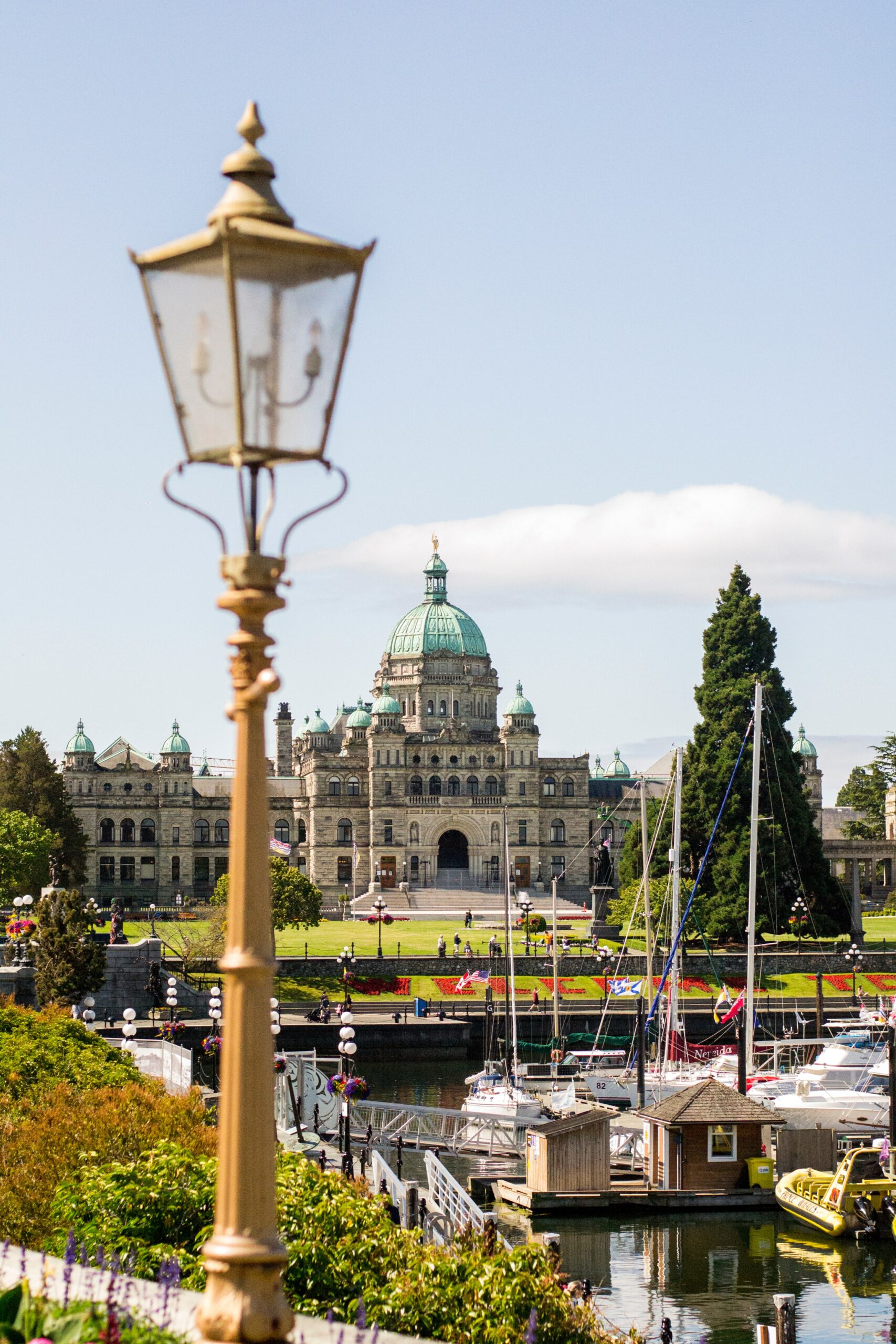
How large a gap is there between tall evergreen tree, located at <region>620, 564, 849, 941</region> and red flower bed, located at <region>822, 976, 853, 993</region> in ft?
9.43

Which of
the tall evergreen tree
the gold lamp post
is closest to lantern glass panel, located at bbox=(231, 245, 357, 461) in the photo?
the gold lamp post

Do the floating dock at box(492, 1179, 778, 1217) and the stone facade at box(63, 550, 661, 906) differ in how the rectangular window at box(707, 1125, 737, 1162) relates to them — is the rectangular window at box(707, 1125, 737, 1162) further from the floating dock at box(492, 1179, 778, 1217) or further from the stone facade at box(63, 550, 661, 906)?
the stone facade at box(63, 550, 661, 906)

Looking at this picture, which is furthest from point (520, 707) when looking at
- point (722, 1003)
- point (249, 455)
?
point (249, 455)

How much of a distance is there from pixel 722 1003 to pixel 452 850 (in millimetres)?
66510

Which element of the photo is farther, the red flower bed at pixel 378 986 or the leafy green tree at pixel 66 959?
the red flower bed at pixel 378 986

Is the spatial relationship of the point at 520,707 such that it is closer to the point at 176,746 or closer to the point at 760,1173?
the point at 176,746

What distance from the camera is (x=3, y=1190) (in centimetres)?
1916

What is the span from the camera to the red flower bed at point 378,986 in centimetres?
7738

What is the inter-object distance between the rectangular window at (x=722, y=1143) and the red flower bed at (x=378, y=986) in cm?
3733

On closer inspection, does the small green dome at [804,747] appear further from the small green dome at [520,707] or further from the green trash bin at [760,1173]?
the green trash bin at [760,1173]

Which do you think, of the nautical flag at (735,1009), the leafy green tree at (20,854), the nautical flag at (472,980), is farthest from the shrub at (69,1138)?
the leafy green tree at (20,854)

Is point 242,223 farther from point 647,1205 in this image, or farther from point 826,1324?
point 647,1205

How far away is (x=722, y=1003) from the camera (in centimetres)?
7088

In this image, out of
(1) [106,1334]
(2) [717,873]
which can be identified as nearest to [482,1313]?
(1) [106,1334]
